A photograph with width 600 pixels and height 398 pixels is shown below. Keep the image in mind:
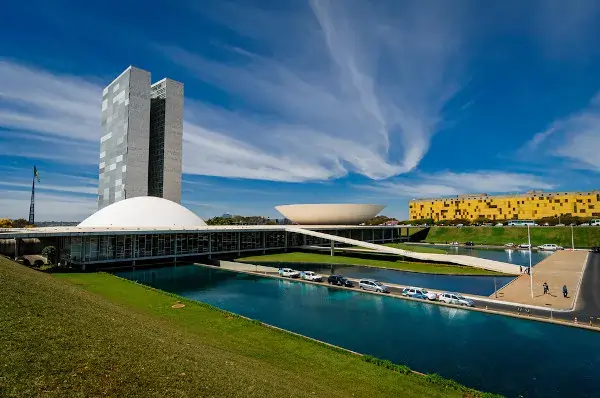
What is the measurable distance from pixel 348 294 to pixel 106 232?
107 feet

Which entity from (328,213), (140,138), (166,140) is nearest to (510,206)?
(328,213)

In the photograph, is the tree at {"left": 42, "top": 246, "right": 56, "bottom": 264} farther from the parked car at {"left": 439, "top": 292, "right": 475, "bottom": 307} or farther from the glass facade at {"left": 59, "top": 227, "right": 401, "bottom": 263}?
the parked car at {"left": 439, "top": 292, "right": 475, "bottom": 307}

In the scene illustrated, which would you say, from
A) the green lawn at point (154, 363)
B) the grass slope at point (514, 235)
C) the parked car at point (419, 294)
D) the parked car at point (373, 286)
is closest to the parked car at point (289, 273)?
the parked car at point (373, 286)

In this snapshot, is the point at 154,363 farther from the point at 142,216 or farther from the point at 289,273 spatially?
the point at 142,216

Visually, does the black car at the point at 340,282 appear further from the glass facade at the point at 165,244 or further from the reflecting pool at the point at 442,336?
the glass facade at the point at 165,244

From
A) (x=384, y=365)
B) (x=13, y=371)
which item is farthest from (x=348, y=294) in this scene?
(x=13, y=371)

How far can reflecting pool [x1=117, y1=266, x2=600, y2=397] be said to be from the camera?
1592 centimetres

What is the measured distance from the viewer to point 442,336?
841 inches

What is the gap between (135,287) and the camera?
32250mm

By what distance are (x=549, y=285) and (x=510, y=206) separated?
109326mm

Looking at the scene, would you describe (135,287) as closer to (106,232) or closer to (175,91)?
(106,232)

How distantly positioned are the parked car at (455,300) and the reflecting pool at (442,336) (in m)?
1.06

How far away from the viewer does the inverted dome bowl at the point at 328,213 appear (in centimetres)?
8438

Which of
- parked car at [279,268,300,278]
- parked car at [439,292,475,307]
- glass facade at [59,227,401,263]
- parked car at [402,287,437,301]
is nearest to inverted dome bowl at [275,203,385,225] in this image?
glass facade at [59,227,401,263]
